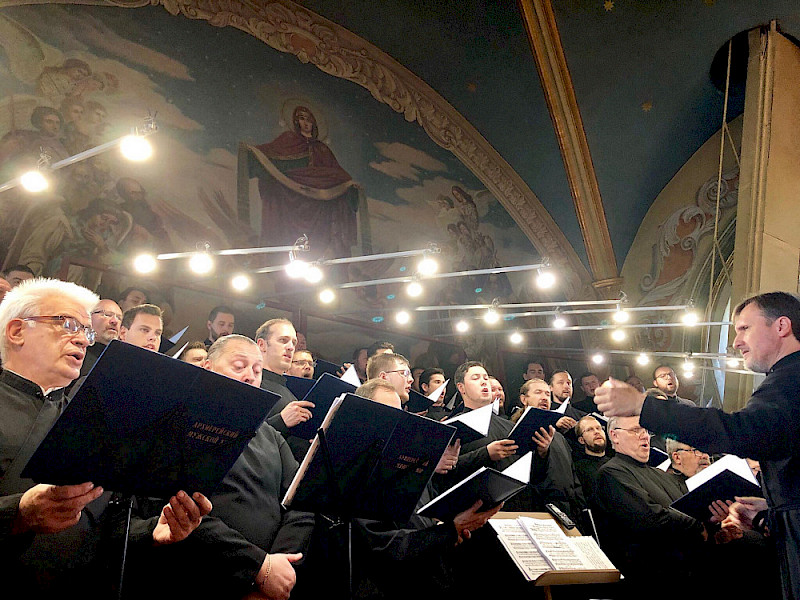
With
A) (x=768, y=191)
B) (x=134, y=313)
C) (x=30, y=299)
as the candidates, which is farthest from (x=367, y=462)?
(x=768, y=191)

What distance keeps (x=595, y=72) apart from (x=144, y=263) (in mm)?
7522

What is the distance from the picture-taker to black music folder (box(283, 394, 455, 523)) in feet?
8.51

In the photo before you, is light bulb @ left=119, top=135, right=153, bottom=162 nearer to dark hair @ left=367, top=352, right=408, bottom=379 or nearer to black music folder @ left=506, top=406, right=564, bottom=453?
dark hair @ left=367, top=352, right=408, bottom=379

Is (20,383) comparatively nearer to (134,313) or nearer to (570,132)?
(134,313)

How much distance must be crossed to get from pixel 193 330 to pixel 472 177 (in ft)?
20.8

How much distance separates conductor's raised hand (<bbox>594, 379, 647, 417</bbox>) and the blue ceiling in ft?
25.8

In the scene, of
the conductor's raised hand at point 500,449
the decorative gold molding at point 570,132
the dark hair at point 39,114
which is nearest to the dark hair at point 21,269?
the dark hair at point 39,114

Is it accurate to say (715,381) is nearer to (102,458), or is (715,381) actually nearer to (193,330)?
(193,330)

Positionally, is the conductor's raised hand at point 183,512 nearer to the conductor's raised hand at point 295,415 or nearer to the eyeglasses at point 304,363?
the conductor's raised hand at point 295,415

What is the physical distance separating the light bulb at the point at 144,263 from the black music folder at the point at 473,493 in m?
4.60

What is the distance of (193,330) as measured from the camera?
26.7ft

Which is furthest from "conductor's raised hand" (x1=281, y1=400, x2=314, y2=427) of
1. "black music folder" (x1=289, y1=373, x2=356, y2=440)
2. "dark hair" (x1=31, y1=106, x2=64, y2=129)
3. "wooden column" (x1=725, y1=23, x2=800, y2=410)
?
"wooden column" (x1=725, y1=23, x2=800, y2=410)

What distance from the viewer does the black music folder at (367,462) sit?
2594mm

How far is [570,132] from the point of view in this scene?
35.9 ft
